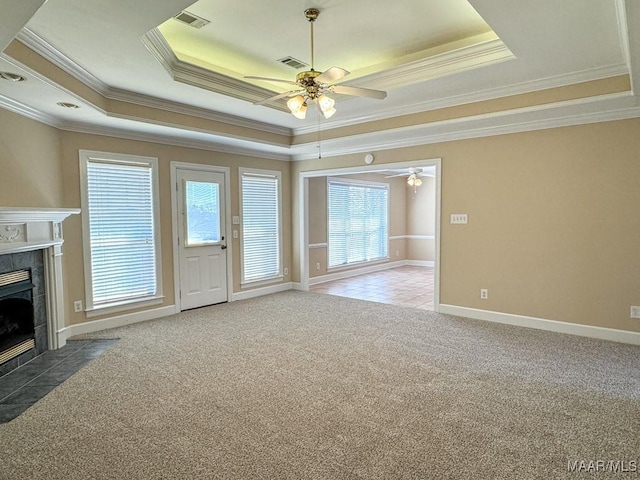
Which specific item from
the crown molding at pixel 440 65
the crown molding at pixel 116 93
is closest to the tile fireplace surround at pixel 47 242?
the crown molding at pixel 116 93

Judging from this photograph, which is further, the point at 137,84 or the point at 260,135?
the point at 260,135

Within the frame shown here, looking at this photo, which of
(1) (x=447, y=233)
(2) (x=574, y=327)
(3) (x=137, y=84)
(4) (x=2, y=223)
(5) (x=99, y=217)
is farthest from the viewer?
(1) (x=447, y=233)

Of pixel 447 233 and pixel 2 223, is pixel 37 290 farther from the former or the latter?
pixel 447 233

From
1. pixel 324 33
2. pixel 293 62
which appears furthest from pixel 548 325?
pixel 293 62

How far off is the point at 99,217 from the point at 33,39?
93.8 inches

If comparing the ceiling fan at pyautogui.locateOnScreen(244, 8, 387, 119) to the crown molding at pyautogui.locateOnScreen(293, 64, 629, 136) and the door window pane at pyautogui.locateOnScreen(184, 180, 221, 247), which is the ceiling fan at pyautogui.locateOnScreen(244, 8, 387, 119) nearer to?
the crown molding at pyautogui.locateOnScreen(293, 64, 629, 136)

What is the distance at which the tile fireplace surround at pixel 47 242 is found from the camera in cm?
344

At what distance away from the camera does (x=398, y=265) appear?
34.2ft

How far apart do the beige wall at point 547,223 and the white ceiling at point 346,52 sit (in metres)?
0.33

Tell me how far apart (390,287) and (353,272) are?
1.61 m

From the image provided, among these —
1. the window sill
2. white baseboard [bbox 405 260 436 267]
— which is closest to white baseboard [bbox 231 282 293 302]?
the window sill

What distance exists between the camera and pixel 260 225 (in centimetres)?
666

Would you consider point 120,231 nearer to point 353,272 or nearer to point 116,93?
point 116,93

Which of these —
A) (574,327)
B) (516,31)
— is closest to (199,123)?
(516,31)
